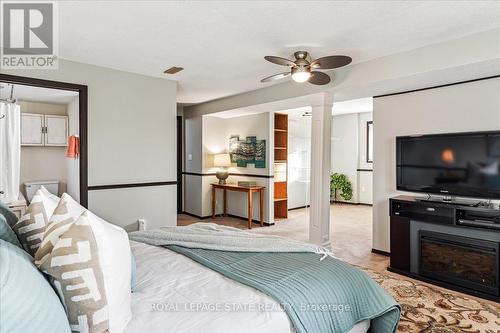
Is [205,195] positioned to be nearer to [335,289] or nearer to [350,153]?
[350,153]

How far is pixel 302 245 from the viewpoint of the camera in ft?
6.57

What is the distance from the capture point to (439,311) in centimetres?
253

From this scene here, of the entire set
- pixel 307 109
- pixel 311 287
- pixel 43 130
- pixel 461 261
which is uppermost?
pixel 307 109

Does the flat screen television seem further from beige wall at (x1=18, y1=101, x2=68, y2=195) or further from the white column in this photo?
beige wall at (x1=18, y1=101, x2=68, y2=195)

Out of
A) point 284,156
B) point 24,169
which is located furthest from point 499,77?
point 24,169

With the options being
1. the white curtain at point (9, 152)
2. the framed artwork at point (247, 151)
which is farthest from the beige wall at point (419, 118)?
the white curtain at point (9, 152)

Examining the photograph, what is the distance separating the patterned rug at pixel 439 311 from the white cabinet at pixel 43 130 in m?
5.12

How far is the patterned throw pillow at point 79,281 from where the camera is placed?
3.27ft

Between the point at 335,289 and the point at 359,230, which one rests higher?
the point at 335,289

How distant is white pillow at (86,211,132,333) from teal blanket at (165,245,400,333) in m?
0.55

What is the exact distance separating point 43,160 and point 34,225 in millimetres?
4305

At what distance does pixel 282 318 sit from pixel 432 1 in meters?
2.29

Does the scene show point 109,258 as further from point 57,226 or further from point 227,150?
point 227,150

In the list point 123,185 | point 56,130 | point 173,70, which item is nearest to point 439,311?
point 123,185
